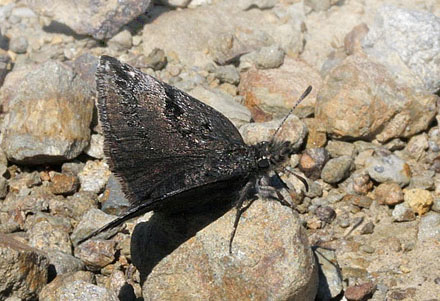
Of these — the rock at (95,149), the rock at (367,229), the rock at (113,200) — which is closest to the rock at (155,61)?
the rock at (95,149)

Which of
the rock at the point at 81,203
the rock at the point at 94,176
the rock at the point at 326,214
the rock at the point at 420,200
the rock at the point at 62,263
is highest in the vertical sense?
the rock at the point at 420,200

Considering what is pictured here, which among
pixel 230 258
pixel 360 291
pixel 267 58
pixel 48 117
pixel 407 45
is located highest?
pixel 407 45

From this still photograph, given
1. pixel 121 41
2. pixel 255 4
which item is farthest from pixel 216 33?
pixel 121 41

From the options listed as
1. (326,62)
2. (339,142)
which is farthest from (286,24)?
(339,142)

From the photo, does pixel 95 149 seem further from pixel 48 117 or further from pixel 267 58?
pixel 267 58

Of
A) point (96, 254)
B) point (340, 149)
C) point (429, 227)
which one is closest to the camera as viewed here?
point (96, 254)

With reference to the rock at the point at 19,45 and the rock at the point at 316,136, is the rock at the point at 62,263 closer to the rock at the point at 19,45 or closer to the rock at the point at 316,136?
the rock at the point at 316,136

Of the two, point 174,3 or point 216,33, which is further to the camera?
point 174,3
